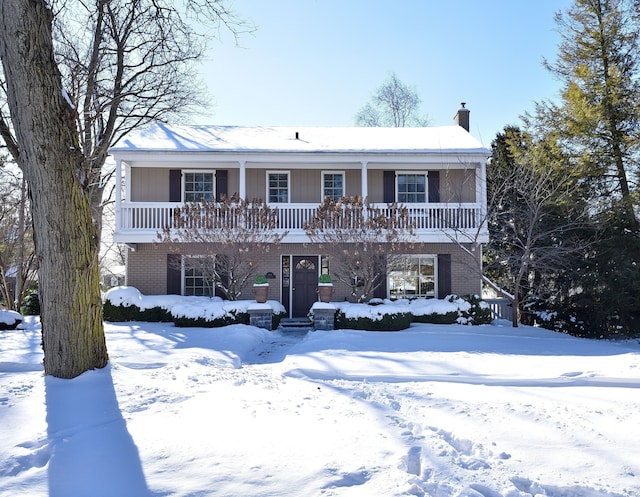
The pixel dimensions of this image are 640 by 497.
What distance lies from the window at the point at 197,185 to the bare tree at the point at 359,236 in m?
4.26

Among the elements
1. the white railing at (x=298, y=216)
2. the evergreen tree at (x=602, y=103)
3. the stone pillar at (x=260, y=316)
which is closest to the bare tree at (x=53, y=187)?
the stone pillar at (x=260, y=316)

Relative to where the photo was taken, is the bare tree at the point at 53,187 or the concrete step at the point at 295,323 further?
the concrete step at the point at 295,323

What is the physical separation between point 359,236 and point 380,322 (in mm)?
2419

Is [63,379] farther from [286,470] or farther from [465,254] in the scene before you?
[465,254]

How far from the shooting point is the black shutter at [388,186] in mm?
15812

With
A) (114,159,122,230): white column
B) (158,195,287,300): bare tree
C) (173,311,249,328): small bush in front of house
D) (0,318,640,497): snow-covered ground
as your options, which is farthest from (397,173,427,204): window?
(0,318,640,497): snow-covered ground

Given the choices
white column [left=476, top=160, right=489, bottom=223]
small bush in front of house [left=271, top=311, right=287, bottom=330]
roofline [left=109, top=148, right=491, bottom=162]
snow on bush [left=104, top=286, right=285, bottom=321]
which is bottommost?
small bush in front of house [left=271, top=311, right=287, bottom=330]

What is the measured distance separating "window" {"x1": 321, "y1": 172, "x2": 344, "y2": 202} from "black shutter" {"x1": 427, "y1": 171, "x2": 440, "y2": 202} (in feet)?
9.80

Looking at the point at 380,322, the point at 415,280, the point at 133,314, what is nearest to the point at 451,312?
the point at 380,322

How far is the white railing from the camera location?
14.4 meters

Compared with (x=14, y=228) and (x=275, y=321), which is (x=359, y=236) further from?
(x=14, y=228)

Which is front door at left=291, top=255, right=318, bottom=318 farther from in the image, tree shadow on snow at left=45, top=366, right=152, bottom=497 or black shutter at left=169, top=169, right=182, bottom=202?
tree shadow on snow at left=45, top=366, right=152, bottom=497

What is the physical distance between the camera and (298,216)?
1470 cm

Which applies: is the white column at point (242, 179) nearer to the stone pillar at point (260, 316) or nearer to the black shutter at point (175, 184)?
the black shutter at point (175, 184)
